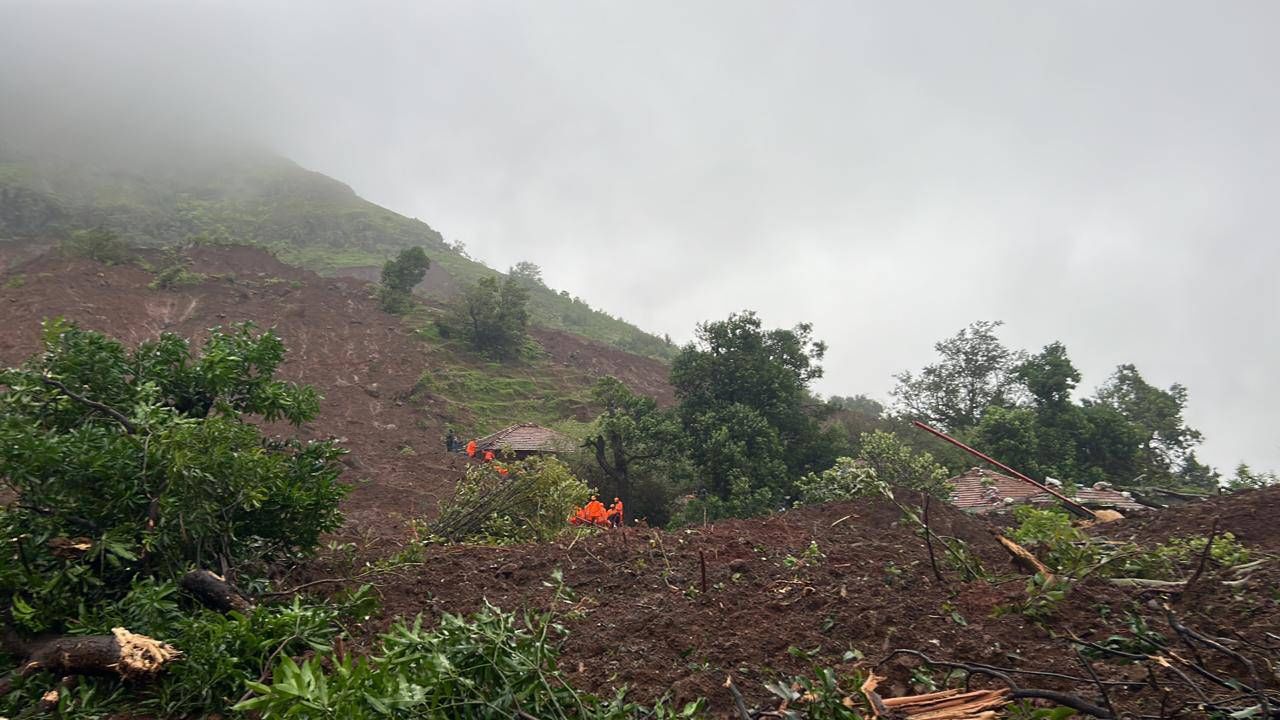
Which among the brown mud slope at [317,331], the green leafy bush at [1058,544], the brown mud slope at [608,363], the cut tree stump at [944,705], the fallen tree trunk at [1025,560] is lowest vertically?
the brown mud slope at [317,331]

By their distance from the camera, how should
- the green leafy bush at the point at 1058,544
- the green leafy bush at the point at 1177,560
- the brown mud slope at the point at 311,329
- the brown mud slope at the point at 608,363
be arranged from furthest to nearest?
1. the brown mud slope at the point at 608,363
2. the brown mud slope at the point at 311,329
3. the green leafy bush at the point at 1058,544
4. the green leafy bush at the point at 1177,560

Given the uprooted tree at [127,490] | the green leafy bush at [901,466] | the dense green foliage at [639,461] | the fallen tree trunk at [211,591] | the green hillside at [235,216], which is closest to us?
the uprooted tree at [127,490]

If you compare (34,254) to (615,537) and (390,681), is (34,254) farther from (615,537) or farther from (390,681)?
(390,681)

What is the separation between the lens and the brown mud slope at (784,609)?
116 inches

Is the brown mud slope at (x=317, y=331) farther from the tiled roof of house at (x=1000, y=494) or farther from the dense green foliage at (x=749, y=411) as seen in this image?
the tiled roof of house at (x=1000, y=494)

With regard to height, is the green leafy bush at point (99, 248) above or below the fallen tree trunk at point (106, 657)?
above

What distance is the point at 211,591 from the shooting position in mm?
3812

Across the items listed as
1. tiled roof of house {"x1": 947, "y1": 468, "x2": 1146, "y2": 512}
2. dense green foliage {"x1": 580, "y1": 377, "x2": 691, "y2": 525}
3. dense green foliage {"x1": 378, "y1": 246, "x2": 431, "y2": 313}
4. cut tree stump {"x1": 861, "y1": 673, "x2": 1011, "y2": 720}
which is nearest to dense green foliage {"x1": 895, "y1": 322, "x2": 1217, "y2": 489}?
tiled roof of house {"x1": 947, "y1": 468, "x2": 1146, "y2": 512}

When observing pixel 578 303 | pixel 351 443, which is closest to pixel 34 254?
pixel 351 443

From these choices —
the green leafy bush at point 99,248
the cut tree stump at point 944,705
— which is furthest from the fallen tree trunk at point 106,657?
the green leafy bush at point 99,248

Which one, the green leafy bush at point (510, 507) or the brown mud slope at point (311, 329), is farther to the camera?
the brown mud slope at point (311, 329)

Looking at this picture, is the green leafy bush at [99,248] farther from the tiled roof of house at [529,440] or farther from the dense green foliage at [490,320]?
the tiled roof of house at [529,440]

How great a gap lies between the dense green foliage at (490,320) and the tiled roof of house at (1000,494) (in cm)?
2062

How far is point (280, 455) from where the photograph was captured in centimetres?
482
